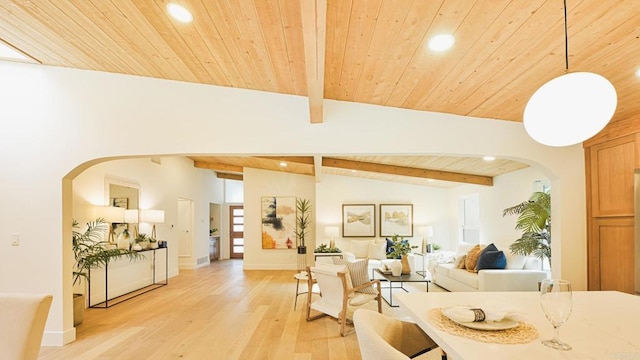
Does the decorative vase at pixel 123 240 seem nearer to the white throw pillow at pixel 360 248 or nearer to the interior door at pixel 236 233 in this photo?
the white throw pillow at pixel 360 248

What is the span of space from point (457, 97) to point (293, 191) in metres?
6.91

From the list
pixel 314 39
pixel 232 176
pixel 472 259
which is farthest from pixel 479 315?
pixel 232 176

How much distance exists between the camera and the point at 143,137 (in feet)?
13.0

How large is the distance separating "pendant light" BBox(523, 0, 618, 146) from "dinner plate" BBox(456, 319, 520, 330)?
74 cm

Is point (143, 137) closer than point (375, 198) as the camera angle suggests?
Yes

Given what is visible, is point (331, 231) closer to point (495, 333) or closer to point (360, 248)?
point (360, 248)

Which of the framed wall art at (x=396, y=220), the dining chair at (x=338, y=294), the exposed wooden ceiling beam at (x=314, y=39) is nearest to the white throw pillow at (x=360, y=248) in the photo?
the framed wall art at (x=396, y=220)

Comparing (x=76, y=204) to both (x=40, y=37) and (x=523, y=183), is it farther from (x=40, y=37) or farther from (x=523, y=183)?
(x=523, y=183)

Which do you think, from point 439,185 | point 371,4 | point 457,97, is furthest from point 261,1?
point 439,185

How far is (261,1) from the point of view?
7.21 feet

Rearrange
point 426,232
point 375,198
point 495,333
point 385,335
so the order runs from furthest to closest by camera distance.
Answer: point 375,198, point 426,232, point 385,335, point 495,333

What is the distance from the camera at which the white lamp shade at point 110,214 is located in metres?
5.69

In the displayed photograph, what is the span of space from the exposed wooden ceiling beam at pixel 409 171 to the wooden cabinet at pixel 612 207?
11.0 ft

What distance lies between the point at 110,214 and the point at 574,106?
6153 millimetres
